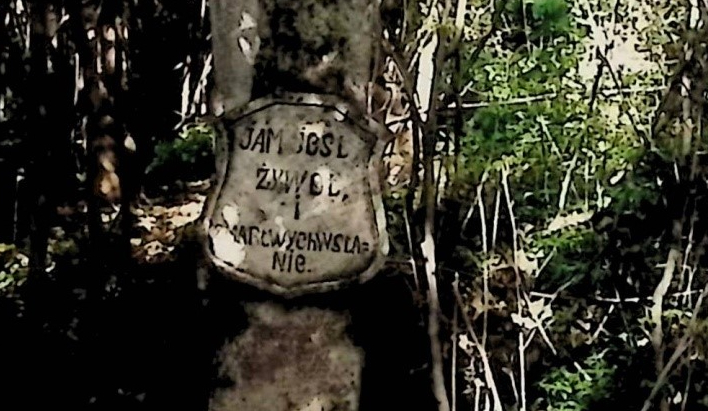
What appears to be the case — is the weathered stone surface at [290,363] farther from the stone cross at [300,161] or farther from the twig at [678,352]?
the twig at [678,352]

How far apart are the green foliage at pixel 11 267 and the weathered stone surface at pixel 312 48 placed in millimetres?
3269

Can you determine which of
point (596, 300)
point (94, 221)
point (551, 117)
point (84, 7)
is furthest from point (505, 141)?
point (84, 7)

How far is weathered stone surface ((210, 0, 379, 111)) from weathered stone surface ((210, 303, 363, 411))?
0.52 metres

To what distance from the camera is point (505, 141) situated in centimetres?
489

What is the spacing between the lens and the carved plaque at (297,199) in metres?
2.71

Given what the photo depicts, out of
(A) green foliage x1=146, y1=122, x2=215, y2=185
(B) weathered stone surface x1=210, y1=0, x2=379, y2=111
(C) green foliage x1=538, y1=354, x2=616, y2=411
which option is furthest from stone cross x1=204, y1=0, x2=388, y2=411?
(A) green foliage x1=146, y1=122, x2=215, y2=185

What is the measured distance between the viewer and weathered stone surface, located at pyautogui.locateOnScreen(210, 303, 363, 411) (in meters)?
2.79

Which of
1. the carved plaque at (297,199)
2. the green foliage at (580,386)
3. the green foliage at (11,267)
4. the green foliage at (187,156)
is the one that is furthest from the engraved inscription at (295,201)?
the green foliage at (11,267)

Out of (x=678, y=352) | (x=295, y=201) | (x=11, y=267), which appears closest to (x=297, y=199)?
(x=295, y=201)

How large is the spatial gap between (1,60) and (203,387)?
383cm

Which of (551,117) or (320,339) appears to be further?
(551,117)

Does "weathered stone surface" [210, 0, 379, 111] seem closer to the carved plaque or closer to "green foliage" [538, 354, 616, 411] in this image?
the carved plaque

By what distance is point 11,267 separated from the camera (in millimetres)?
6125

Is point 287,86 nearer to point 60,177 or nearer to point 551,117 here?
point 551,117
